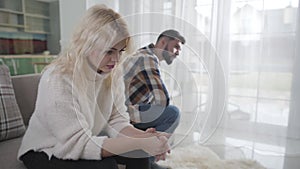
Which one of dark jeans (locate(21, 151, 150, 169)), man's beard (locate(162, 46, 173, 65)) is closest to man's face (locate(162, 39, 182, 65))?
man's beard (locate(162, 46, 173, 65))

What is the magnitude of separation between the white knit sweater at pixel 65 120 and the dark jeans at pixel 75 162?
0.01 metres

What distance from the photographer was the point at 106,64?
75 cm

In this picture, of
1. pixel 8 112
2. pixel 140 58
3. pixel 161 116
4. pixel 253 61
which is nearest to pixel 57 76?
pixel 140 58

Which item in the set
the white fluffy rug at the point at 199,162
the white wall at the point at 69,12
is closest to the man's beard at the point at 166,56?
the white fluffy rug at the point at 199,162

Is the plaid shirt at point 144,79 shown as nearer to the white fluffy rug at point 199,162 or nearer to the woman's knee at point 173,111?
the woman's knee at point 173,111

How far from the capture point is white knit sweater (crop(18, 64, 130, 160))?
71 cm

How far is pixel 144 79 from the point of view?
77 cm

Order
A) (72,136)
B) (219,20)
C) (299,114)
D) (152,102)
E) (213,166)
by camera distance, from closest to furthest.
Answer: (72,136), (152,102), (213,166), (299,114), (219,20)

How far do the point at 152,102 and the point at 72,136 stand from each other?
0.27 metres

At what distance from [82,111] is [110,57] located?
19 centimetres

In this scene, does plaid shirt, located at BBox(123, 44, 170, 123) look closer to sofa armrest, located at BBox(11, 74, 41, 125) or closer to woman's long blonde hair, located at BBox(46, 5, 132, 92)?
woman's long blonde hair, located at BBox(46, 5, 132, 92)

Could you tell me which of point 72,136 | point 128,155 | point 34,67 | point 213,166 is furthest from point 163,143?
point 34,67

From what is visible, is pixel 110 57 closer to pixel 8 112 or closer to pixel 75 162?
pixel 75 162

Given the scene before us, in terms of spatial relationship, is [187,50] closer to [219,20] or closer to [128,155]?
[128,155]
